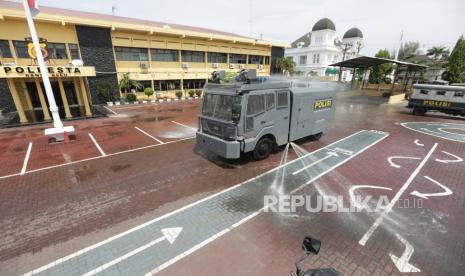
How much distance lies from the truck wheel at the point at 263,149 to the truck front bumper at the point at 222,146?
1.18 metres

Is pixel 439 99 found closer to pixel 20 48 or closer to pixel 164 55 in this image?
pixel 164 55

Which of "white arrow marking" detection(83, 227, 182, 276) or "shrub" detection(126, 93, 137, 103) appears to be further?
"shrub" detection(126, 93, 137, 103)

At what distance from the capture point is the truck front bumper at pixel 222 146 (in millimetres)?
8250

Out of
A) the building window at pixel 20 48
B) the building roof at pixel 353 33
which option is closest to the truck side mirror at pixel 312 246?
the building window at pixel 20 48

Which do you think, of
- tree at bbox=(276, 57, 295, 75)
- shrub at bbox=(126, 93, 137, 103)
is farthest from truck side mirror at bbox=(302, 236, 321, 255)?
tree at bbox=(276, 57, 295, 75)

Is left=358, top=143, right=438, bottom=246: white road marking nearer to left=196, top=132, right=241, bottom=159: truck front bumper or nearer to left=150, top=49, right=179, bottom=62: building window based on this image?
left=196, top=132, right=241, bottom=159: truck front bumper

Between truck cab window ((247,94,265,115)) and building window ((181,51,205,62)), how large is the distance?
26.7 meters

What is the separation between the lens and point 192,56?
33.0m

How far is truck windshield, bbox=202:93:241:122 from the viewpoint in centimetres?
798

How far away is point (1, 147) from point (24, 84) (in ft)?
43.3

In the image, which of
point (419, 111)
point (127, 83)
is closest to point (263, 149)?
point (419, 111)

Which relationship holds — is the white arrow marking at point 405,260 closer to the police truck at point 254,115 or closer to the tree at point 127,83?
the police truck at point 254,115

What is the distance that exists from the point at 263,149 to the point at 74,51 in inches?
974

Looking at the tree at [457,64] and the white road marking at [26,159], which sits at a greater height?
the tree at [457,64]
